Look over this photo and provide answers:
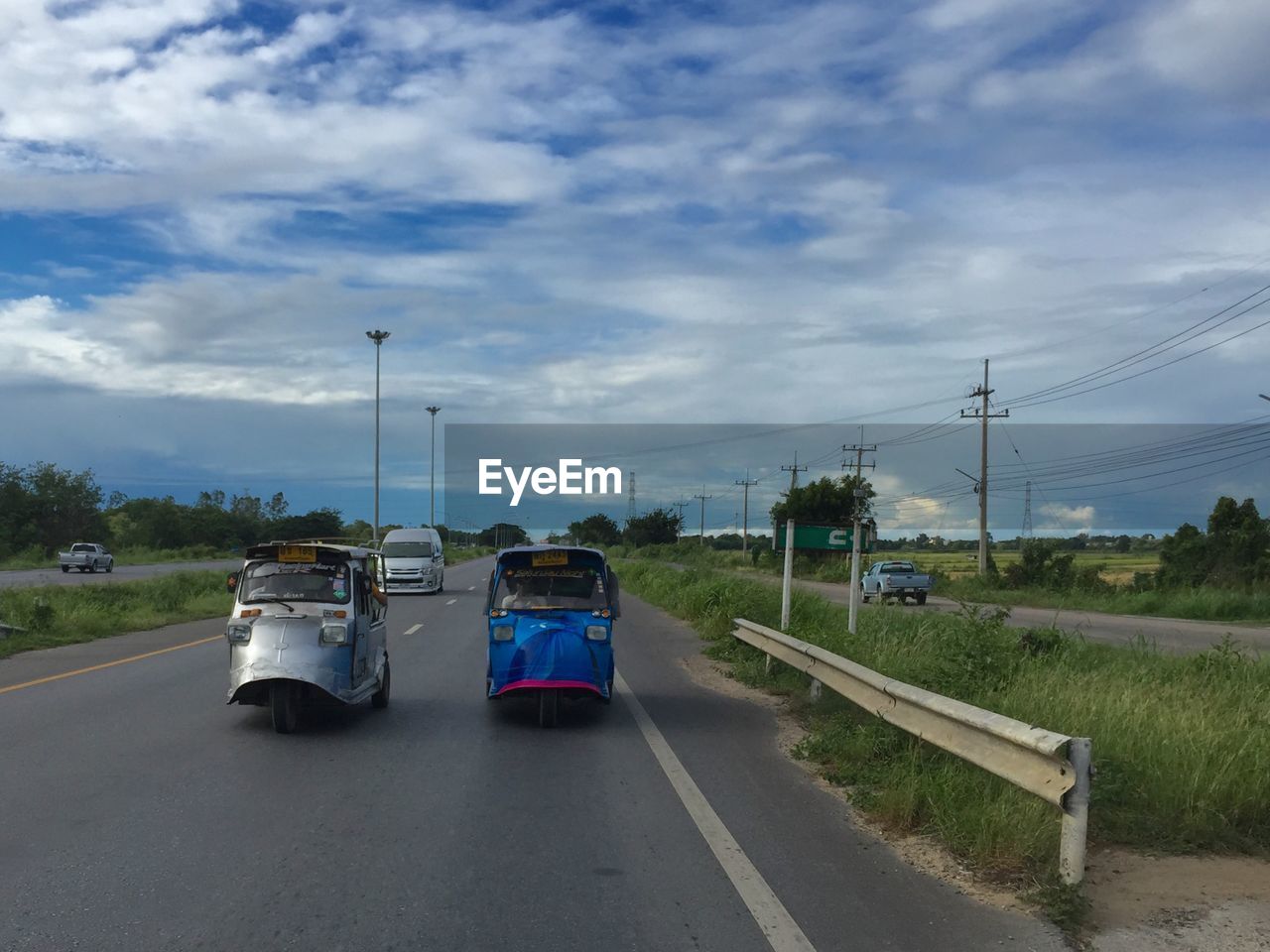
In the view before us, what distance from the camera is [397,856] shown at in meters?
6.34

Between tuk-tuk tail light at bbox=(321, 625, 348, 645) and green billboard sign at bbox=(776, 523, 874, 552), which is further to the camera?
green billboard sign at bbox=(776, 523, 874, 552)

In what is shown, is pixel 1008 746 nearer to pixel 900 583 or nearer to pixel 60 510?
pixel 900 583

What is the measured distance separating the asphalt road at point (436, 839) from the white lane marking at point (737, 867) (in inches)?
0.8

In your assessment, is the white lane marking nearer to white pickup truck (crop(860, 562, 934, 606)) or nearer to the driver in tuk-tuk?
the driver in tuk-tuk

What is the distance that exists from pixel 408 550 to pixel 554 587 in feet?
92.8

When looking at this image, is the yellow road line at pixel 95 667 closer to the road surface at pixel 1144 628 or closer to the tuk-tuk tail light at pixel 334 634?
the tuk-tuk tail light at pixel 334 634

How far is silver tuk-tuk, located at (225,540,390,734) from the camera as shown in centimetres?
1008

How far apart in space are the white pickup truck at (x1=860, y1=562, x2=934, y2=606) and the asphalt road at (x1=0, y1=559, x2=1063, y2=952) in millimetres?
34306

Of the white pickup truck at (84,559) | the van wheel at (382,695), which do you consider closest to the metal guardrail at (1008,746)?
the van wheel at (382,695)

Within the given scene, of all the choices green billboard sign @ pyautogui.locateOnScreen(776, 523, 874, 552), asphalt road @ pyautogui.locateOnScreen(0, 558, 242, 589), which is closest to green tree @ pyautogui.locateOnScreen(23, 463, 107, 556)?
asphalt road @ pyautogui.locateOnScreen(0, 558, 242, 589)

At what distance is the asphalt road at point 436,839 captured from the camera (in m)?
5.21

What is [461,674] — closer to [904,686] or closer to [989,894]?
[904,686]

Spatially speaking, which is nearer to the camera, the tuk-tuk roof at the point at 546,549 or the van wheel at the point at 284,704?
the van wheel at the point at 284,704

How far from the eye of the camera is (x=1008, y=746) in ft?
20.6
